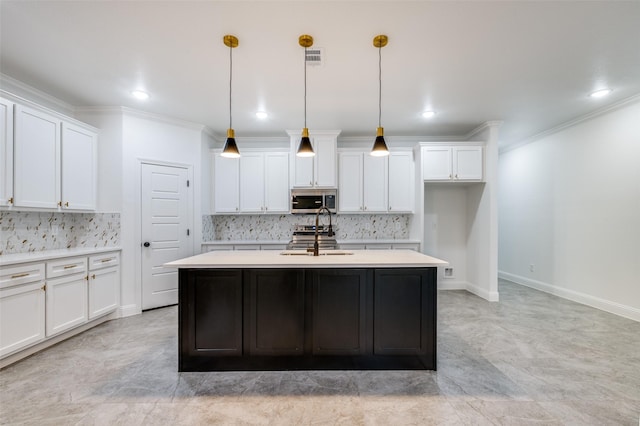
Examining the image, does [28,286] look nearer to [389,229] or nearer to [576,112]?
[389,229]

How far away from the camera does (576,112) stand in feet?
12.9

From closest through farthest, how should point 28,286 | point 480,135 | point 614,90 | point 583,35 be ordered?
point 583,35 → point 28,286 → point 614,90 → point 480,135

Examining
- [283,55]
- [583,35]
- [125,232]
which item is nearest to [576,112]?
[583,35]

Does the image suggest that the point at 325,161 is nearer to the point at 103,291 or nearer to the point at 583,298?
the point at 103,291

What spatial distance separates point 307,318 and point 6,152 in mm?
3171

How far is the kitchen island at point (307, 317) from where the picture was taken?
2.35 m

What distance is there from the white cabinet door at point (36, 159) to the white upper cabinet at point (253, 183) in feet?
6.82

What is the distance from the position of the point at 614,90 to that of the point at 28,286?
6527 millimetres

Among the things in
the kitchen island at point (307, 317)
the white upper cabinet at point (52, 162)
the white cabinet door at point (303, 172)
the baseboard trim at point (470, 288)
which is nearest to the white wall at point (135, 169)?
the white upper cabinet at point (52, 162)

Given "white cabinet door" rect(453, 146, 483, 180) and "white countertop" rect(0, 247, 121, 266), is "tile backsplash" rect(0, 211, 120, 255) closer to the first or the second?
"white countertop" rect(0, 247, 121, 266)

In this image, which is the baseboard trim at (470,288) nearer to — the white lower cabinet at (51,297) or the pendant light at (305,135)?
the pendant light at (305,135)

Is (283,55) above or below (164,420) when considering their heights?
above

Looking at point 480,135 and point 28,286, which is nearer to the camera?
point 28,286

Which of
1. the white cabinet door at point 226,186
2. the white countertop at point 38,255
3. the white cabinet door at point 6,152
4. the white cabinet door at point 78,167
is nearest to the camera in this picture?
the white countertop at point 38,255
